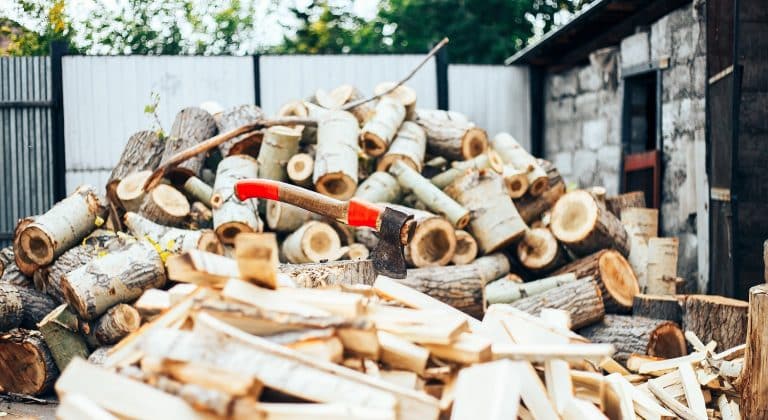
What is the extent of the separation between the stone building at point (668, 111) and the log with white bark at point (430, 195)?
2.19 m

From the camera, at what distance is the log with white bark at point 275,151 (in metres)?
8.08

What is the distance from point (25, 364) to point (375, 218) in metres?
3.30

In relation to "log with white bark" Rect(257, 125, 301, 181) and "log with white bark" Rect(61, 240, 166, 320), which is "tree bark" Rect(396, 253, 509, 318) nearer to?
"log with white bark" Rect(257, 125, 301, 181)

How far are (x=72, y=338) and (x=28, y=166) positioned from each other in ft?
18.2

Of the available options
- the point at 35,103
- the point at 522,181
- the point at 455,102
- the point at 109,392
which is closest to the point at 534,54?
the point at 455,102

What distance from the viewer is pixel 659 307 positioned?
692 cm

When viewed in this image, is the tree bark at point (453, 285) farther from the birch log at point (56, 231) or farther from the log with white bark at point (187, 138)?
the birch log at point (56, 231)

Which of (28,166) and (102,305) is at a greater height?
(28,166)

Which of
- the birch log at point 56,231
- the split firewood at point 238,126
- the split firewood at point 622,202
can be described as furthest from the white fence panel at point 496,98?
the birch log at point 56,231

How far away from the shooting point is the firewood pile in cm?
295

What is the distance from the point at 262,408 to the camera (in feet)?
8.93

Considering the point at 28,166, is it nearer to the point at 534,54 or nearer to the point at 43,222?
the point at 43,222

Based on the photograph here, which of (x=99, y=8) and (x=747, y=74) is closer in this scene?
(x=747, y=74)

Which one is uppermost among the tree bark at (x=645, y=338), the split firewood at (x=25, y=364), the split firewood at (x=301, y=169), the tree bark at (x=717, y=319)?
the split firewood at (x=301, y=169)
